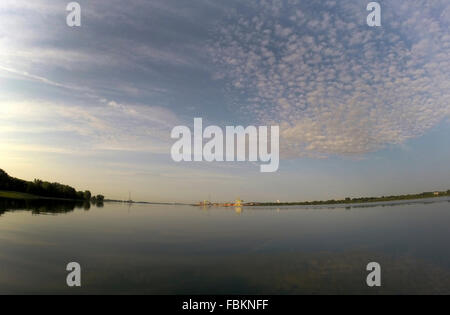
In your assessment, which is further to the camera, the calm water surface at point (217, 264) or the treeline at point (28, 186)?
the treeline at point (28, 186)

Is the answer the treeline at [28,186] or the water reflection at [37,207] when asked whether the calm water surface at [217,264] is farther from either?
the treeline at [28,186]

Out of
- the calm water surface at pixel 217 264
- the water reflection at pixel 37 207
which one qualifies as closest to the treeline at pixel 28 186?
the water reflection at pixel 37 207

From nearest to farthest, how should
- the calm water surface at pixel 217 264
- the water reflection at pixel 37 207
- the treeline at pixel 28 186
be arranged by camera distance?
the calm water surface at pixel 217 264 → the water reflection at pixel 37 207 → the treeline at pixel 28 186

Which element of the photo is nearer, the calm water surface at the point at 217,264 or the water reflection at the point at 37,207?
the calm water surface at the point at 217,264

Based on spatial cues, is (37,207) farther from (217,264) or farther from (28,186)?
(28,186)

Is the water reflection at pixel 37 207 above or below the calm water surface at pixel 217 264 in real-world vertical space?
below

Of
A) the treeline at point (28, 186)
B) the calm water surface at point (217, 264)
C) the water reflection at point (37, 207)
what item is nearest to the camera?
the calm water surface at point (217, 264)

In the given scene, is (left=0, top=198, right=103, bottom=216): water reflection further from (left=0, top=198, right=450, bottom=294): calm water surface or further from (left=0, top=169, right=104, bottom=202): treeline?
(left=0, top=169, right=104, bottom=202): treeline

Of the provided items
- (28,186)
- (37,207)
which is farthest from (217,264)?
(28,186)

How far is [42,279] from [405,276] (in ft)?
82.6

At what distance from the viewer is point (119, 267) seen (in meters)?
18.4

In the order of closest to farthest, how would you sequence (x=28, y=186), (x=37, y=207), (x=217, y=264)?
(x=217, y=264) < (x=37, y=207) < (x=28, y=186)

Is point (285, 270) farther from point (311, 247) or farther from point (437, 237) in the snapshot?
point (437, 237)
